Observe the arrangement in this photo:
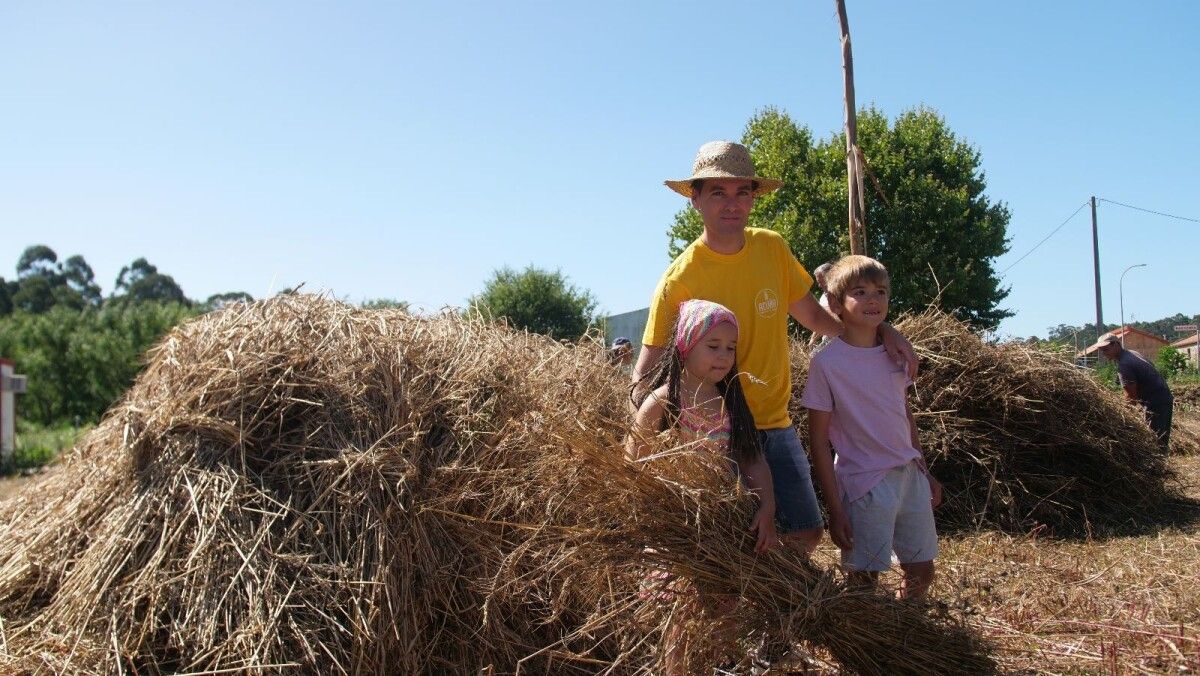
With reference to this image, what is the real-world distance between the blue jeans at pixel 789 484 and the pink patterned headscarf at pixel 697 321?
1.48ft

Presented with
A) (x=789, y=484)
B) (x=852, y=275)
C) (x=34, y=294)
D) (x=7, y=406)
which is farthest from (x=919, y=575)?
(x=34, y=294)

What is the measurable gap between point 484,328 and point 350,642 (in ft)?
5.44

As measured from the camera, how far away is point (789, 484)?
2936 millimetres

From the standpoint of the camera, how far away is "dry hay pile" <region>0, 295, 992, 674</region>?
241 cm

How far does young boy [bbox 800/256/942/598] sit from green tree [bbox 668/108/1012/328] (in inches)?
523

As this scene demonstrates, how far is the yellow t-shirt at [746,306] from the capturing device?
2.97 m

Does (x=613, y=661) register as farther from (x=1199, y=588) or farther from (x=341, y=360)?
(x=1199, y=588)

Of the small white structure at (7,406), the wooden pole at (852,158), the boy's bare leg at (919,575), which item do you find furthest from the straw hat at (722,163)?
the small white structure at (7,406)

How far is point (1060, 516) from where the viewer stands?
5.92 meters

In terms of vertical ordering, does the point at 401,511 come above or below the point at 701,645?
above

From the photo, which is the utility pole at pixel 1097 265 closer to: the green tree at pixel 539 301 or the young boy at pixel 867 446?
the green tree at pixel 539 301

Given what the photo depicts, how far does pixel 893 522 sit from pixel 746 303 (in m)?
0.93

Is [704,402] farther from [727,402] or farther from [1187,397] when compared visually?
[1187,397]

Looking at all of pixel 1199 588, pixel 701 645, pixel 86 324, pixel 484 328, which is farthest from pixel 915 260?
pixel 86 324
